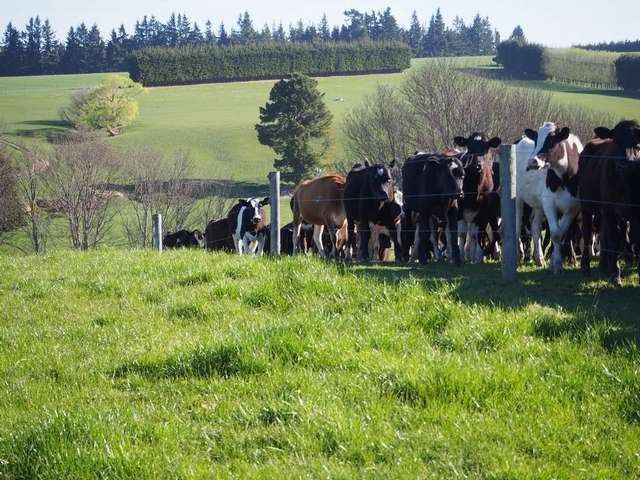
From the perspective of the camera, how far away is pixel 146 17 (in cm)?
19738

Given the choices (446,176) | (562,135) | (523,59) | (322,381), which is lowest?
(322,381)

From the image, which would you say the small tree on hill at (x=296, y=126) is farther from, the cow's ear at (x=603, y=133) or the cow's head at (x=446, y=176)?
the cow's ear at (x=603, y=133)

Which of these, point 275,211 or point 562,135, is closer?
point 562,135

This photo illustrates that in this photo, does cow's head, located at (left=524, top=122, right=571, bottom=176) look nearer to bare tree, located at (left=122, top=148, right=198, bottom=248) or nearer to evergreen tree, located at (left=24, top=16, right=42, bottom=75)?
bare tree, located at (left=122, top=148, right=198, bottom=248)

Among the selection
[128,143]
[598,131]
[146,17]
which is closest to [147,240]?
[128,143]

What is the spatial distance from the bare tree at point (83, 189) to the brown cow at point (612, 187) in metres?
51.4

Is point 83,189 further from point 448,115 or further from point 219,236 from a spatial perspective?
point 219,236

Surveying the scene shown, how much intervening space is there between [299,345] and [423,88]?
57424mm

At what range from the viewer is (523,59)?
101m

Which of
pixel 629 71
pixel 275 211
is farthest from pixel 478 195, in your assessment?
pixel 629 71

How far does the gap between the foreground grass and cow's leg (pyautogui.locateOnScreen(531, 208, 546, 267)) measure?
3.39m

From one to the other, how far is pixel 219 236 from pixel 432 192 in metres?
12.1

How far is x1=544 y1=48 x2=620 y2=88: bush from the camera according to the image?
8663 centimetres

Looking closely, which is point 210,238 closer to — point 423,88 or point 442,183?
point 442,183
